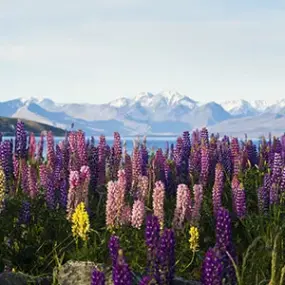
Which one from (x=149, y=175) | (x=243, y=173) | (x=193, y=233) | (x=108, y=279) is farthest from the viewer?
(x=243, y=173)

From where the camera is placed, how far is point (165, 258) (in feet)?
16.3

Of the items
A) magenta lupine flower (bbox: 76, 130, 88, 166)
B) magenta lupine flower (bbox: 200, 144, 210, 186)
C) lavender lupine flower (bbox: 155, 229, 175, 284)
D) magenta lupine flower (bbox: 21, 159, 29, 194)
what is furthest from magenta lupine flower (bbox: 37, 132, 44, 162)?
lavender lupine flower (bbox: 155, 229, 175, 284)

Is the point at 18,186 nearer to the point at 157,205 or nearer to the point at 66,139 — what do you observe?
the point at 66,139

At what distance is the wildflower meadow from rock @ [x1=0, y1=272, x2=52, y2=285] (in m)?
0.17

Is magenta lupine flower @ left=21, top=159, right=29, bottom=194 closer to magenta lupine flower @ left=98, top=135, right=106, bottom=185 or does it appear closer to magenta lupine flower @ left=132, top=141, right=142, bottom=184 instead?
magenta lupine flower @ left=98, top=135, right=106, bottom=185

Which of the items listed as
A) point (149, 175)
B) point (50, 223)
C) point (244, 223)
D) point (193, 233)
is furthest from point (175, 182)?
point (193, 233)

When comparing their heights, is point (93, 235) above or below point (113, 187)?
below

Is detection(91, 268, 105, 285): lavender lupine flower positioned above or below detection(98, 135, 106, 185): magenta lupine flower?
below

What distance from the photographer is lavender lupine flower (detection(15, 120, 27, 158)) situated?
37.9 ft

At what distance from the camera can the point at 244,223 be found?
29.9ft

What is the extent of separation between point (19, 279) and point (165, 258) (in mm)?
2553

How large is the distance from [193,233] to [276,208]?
8.81 ft

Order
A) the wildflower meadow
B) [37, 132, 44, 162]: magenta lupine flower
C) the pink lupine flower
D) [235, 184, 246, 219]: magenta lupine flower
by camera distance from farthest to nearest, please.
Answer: [37, 132, 44, 162]: magenta lupine flower < the pink lupine flower < [235, 184, 246, 219]: magenta lupine flower < the wildflower meadow

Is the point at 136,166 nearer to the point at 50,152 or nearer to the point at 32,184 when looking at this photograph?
the point at 32,184
